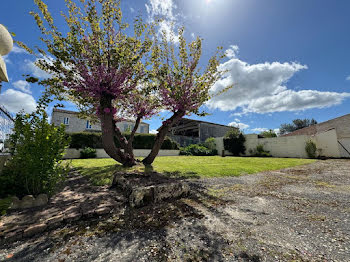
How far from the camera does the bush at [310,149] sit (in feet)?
45.2

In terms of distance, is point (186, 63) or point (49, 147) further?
point (186, 63)

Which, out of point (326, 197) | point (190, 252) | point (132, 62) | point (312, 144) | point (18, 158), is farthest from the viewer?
point (312, 144)

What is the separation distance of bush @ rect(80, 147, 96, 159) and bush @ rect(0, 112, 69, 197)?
12.2 meters

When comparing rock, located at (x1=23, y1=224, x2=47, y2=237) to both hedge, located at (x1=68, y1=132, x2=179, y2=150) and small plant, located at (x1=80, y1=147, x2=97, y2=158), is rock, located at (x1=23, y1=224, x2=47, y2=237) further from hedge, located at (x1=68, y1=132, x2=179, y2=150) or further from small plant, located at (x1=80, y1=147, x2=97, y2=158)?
hedge, located at (x1=68, y1=132, x2=179, y2=150)

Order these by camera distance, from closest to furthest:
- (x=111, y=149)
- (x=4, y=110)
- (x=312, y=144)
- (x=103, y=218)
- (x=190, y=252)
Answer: (x=190, y=252) → (x=103, y=218) → (x=4, y=110) → (x=111, y=149) → (x=312, y=144)

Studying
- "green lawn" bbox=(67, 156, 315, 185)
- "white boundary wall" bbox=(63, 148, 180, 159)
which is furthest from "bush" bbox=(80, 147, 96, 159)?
"green lawn" bbox=(67, 156, 315, 185)

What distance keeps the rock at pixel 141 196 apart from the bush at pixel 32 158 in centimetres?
164

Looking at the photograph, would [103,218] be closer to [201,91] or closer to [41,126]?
[41,126]

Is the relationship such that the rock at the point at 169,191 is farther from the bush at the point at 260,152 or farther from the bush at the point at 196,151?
the bush at the point at 260,152

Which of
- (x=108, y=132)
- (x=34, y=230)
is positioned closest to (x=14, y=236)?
(x=34, y=230)

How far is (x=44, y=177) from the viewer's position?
290cm

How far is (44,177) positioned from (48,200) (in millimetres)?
479

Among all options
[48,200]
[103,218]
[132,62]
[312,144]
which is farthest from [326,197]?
[312,144]

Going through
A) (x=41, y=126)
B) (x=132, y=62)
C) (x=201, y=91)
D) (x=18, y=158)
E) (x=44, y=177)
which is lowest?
(x=44, y=177)
